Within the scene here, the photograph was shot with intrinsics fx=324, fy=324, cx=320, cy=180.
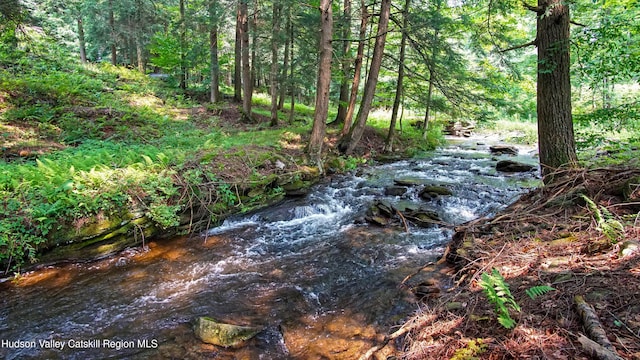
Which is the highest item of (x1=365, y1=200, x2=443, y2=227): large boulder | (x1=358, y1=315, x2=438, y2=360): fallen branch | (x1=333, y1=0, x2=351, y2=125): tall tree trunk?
(x1=333, y1=0, x2=351, y2=125): tall tree trunk

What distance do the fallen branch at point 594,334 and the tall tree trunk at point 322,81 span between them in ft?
30.1

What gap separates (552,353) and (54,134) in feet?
42.2

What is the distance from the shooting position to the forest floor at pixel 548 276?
2324mm

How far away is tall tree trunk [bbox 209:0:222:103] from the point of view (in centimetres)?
1391

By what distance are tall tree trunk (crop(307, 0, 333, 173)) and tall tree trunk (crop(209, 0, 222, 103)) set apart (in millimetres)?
5838

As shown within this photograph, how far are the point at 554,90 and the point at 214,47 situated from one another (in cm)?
1610

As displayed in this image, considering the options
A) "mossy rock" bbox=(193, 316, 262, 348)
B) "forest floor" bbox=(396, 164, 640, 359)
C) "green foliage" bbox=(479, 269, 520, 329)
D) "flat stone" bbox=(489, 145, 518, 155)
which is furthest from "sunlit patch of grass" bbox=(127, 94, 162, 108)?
"flat stone" bbox=(489, 145, 518, 155)

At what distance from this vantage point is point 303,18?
1399 centimetres

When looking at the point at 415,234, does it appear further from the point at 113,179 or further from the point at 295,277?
the point at 113,179

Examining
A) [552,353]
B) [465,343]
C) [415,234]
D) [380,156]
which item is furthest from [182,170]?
[380,156]

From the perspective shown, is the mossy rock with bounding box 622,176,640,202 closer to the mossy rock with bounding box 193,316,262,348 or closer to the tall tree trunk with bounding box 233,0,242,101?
the mossy rock with bounding box 193,316,262,348

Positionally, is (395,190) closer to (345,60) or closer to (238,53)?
(345,60)

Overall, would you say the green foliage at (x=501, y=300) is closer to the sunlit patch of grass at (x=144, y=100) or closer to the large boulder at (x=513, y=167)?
the large boulder at (x=513, y=167)

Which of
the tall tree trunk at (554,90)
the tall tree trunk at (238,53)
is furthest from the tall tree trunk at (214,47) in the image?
the tall tree trunk at (554,90)
